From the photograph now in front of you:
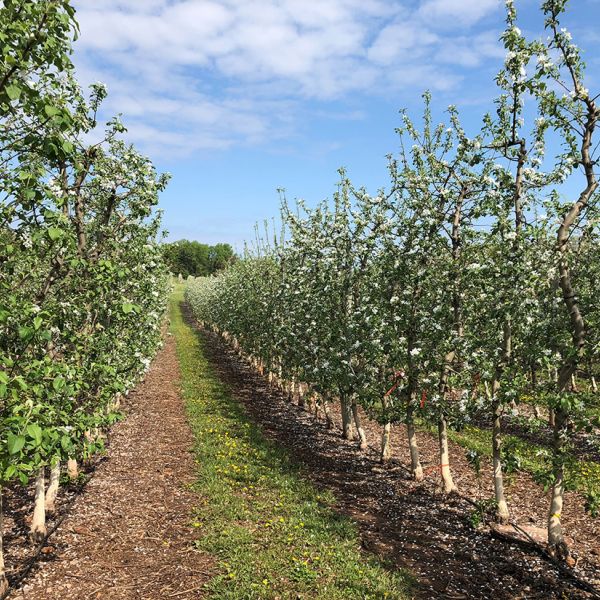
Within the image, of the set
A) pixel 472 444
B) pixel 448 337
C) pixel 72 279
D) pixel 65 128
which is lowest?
pixel 472 444

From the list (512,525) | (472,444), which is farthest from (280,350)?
(512,525)

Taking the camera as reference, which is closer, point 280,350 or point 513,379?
point 513,379

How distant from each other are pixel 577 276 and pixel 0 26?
15.9 m

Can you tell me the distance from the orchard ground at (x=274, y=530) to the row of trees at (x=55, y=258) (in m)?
1.37

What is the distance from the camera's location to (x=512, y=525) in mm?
10320

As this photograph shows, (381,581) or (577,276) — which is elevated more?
(577,276)

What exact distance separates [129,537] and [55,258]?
6.18m

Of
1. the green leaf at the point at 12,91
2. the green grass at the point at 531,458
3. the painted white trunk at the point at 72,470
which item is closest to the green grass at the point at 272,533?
the painted white trunk at the point at 72,470

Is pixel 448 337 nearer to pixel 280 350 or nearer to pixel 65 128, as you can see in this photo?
pixel 65 128

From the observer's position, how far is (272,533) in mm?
10250

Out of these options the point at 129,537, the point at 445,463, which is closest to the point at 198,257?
the point at 445,463

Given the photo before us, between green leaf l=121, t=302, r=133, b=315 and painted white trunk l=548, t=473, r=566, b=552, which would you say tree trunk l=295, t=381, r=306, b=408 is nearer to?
painted white trunk l=548, t=473, r=566, b=552

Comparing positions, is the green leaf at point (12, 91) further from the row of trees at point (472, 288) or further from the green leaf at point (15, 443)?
the row of trees at point (472, 288)

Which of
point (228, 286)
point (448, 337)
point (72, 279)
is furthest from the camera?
point (228, 286)
